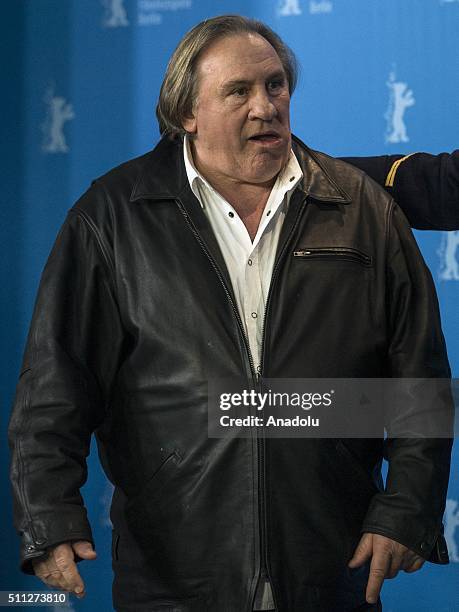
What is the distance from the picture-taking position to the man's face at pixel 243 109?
2.07m

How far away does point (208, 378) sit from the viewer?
6.55ft

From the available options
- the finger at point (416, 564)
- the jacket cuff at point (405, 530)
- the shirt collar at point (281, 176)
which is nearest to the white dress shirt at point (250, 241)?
the shirt collar at point (281, 176)

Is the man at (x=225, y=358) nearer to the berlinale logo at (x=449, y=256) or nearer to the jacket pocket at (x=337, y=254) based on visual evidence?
the jacket pocket at (x=337, y=254)

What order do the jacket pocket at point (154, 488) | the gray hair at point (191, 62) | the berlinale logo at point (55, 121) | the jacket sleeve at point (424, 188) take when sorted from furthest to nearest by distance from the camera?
the berlinale logo at point (55, 121) → the jacket sleeve at point (424, 188) → the gray hair at point (191, 62) → the jacket pocket at point (154, 488)

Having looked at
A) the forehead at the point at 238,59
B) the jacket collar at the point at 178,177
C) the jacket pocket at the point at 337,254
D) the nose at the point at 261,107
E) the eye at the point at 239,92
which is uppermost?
the forehead at the point at 238,59

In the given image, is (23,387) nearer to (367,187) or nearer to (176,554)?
(176,554)

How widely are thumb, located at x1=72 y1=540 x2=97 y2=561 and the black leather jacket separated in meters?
0.01

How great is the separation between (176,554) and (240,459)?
21 cm

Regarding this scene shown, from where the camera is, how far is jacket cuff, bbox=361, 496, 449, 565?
196 cm

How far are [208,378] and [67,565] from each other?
402 millimetres

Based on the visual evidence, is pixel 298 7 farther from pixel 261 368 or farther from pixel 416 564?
pixel 416 564

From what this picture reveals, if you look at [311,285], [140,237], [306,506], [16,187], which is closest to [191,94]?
[140,237]

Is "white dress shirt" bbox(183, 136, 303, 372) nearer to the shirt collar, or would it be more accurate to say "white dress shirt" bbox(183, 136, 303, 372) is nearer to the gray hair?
the shirt collar

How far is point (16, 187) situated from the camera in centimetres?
299
